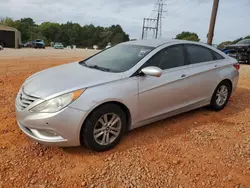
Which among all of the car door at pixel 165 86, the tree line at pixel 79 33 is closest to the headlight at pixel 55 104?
the car door at pixel 165 86

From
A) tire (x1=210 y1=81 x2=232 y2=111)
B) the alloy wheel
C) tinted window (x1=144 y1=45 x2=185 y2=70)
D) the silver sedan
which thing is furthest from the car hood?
tire (x1=210 y1=81 x2=232 y2=111)

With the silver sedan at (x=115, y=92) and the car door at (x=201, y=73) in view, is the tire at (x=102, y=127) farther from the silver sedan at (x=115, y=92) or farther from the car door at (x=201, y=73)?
the car door at (x=201, y=73)

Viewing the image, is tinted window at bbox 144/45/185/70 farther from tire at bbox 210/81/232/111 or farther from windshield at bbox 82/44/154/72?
tire at bbox 210/81/232/111

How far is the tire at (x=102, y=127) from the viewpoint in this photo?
9.73 feet

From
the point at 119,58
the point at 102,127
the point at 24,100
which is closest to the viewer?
the point at 24,100

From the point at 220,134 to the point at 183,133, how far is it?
2.01ft

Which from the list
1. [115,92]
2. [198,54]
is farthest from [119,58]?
[198,54]

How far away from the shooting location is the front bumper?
110 inches

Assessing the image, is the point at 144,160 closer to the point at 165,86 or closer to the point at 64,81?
the point at 165,86

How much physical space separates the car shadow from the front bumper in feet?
1.14

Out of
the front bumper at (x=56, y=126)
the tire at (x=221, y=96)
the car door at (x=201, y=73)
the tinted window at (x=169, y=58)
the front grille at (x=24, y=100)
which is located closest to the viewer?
the front bumper at (x=56, y=126)

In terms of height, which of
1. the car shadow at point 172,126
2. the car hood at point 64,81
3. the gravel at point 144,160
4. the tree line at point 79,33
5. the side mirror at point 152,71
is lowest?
the gravel at point 144,160

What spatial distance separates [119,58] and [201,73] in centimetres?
154

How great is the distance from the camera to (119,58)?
392cm
